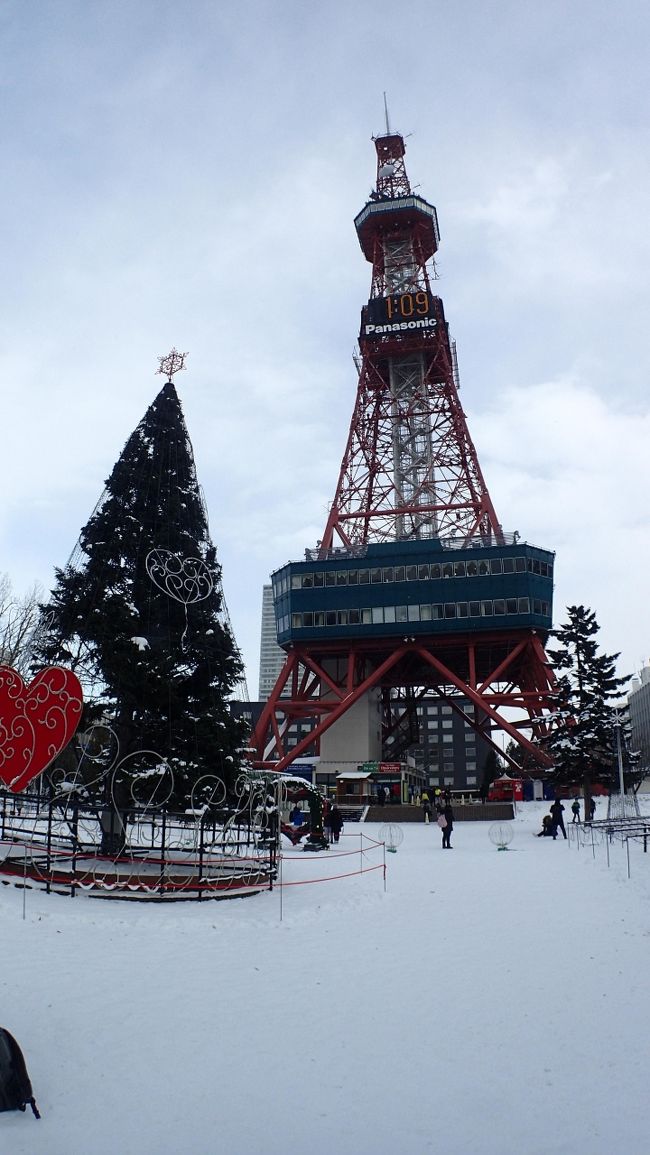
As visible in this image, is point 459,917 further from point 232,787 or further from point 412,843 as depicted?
point 412,843

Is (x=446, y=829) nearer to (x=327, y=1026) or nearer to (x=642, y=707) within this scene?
(x=327, y=1026)

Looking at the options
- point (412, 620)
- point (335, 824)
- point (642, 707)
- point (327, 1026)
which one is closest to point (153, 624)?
point (327, 1026)

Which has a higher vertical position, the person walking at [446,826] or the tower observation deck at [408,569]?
the tower observation deck at [408,569]

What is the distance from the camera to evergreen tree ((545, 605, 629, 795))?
38.2m

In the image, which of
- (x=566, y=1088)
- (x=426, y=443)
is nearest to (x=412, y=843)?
(x=566, y=1088)

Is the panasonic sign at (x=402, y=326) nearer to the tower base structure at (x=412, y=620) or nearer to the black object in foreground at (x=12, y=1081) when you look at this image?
the tower base structure at (x=412, y=620)

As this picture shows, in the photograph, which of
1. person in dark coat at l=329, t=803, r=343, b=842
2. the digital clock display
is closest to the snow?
person in dark coat at l=329, t=803, r=343, b=842

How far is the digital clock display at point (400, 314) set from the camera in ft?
273

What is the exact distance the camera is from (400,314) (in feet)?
277

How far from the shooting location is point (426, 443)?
81.8 metres

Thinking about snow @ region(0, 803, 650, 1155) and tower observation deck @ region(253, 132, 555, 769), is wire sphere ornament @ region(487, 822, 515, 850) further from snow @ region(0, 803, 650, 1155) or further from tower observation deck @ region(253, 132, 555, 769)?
tower observation deck @ region(253, 132, 555, 769)

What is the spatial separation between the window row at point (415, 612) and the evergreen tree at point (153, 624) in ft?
158

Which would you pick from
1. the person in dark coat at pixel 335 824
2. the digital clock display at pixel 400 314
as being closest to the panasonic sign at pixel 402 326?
the digital clock display at pixel 400 314

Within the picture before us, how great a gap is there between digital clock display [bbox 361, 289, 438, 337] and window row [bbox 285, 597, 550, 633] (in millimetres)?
31753
